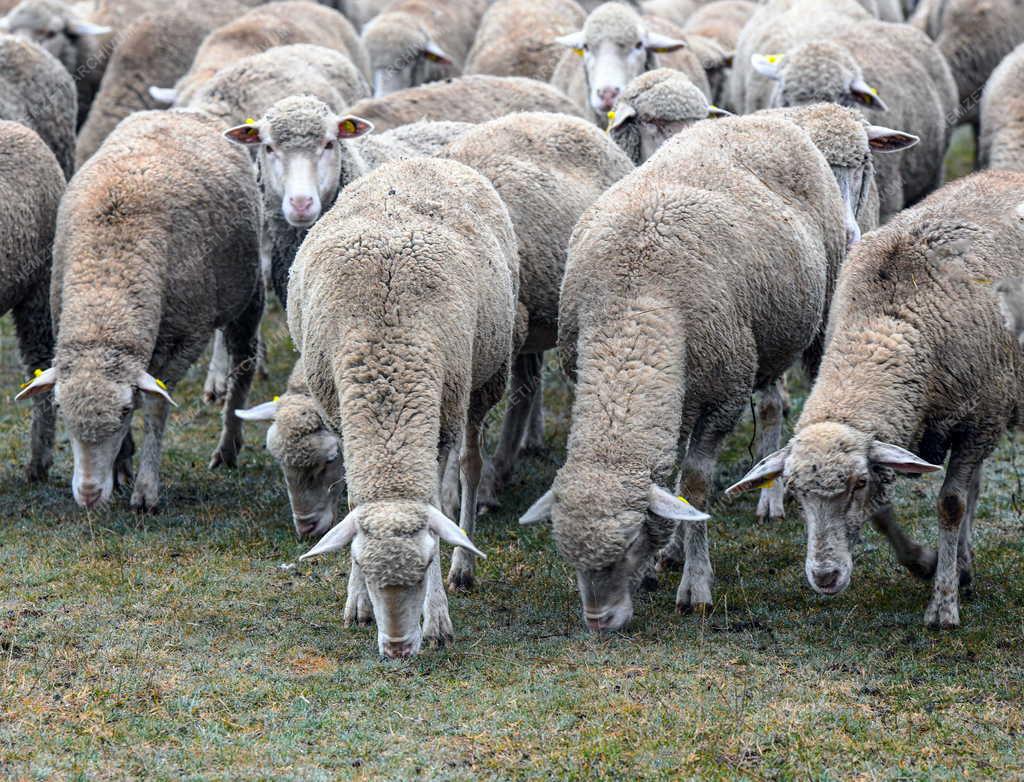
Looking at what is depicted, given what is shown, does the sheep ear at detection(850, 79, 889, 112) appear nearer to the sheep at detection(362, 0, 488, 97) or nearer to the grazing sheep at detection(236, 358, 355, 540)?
the grazing sheep at detection(236, 358, 355, 540)

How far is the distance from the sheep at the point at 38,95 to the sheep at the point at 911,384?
6688 mm

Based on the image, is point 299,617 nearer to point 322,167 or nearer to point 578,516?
point 578,516

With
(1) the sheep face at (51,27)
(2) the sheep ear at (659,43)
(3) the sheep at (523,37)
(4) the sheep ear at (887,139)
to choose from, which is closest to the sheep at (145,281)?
(4) the sheep ear at (887,139)

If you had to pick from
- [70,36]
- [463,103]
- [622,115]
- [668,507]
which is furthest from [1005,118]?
[70,36]

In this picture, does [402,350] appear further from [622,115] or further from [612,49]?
[612,49]

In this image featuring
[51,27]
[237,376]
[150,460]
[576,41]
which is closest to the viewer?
[150,460]

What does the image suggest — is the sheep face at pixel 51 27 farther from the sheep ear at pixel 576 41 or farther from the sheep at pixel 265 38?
the sheep ear at pixel 576 41

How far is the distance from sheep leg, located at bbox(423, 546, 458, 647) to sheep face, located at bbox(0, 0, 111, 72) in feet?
30.3

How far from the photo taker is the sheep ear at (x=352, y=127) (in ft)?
27.6

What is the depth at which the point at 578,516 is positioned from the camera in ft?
19.6

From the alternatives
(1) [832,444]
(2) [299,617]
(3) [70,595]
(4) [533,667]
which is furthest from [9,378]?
(1) [832,444]

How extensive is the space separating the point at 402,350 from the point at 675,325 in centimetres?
120

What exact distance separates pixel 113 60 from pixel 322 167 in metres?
5.34

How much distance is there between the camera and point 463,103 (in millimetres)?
10172
